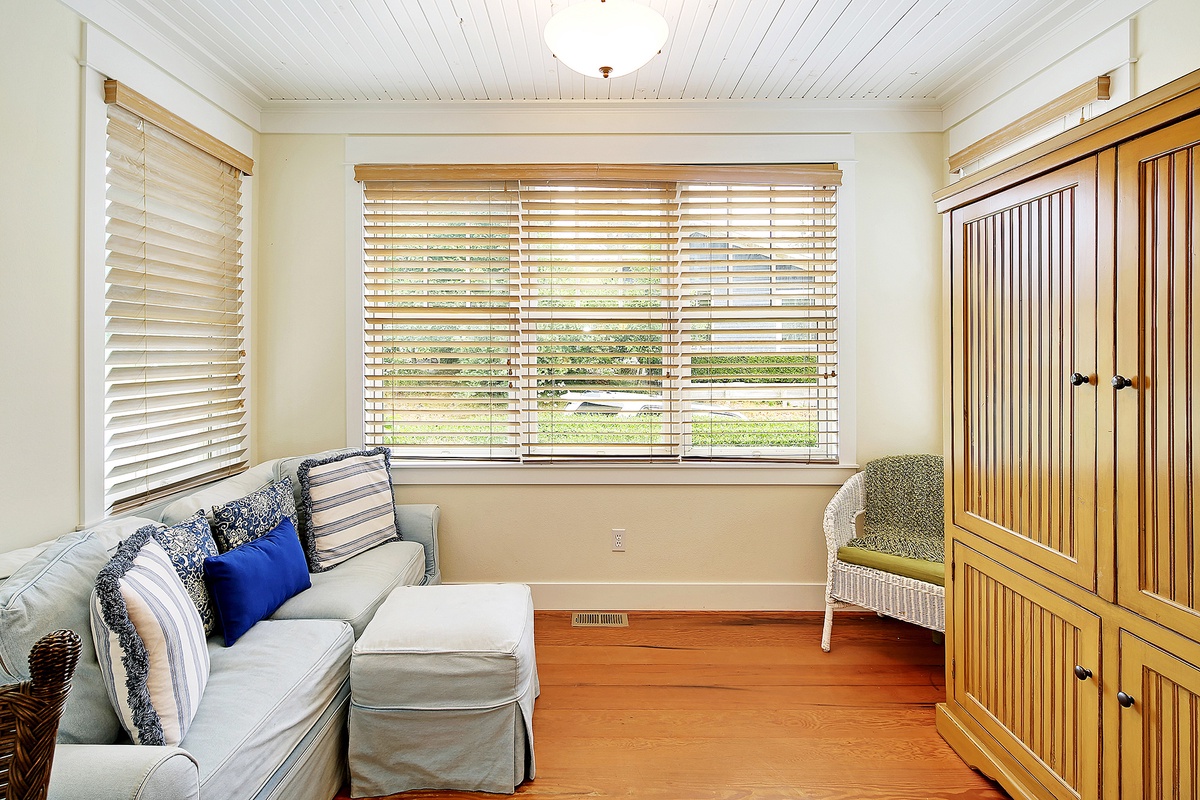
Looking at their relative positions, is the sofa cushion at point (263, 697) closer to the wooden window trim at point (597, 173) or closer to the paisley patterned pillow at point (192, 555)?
the paisley patterned pillow at point (192, 555)

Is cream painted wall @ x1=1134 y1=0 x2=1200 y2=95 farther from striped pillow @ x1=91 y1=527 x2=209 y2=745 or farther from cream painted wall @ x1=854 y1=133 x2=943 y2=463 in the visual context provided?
striped pillow @ x1=91 y1=527 x2=209 y2=745

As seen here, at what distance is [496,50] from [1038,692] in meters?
2.90

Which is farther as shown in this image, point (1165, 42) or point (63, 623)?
point (1165, 42)

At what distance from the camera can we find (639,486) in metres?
3.22

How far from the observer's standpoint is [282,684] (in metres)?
1.67

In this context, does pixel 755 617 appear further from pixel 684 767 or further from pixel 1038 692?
pixel 1038 692

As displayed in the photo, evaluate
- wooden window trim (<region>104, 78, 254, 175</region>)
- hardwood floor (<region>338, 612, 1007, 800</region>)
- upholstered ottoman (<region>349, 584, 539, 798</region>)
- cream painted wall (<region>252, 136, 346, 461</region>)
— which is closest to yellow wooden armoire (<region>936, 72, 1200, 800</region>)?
hardwood floor (<region>338, 612, 1007, 800</region>)

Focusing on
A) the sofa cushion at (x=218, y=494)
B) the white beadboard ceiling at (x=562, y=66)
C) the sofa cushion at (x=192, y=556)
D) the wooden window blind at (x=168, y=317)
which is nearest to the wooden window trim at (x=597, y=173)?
the white beadboard ceiling at (x=562, y=66)

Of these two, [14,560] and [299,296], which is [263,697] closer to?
[14,560]

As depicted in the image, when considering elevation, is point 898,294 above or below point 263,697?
above

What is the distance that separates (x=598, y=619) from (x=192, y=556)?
6.06 feet

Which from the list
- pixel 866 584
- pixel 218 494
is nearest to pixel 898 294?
pixel 866 584

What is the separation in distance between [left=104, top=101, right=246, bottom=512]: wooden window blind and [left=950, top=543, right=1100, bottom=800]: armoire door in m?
2.92

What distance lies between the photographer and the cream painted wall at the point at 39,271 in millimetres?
1829
